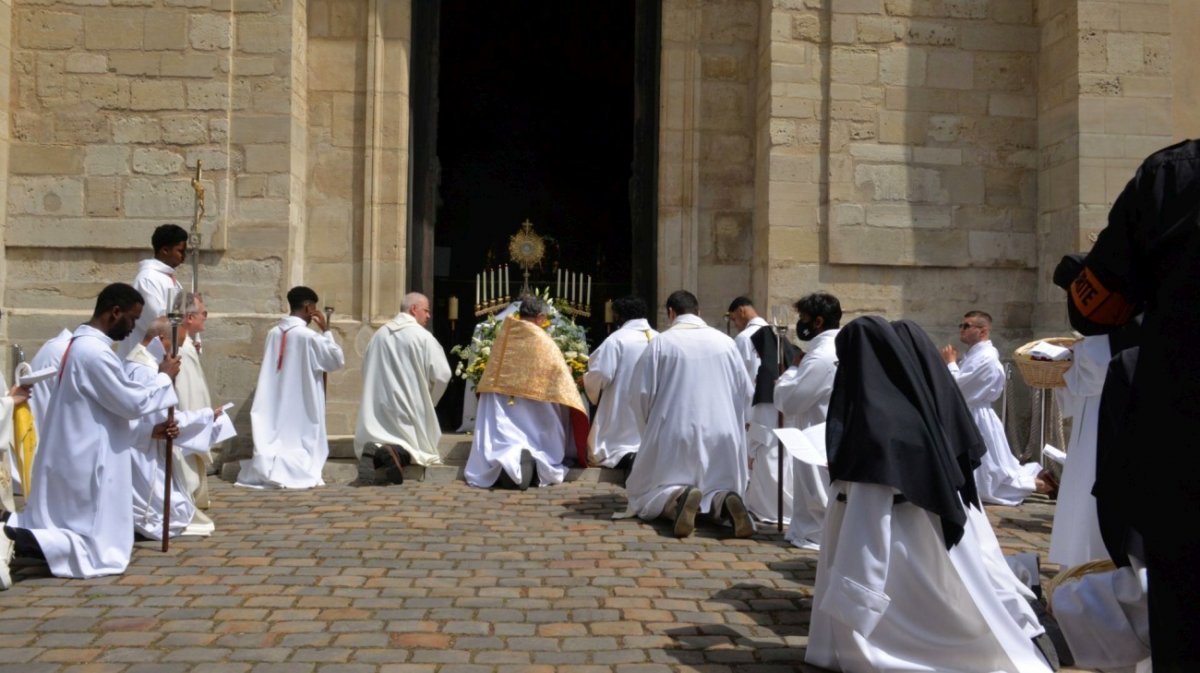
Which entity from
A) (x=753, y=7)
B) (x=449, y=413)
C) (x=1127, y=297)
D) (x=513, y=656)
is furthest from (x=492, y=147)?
(x=1127, y=297)

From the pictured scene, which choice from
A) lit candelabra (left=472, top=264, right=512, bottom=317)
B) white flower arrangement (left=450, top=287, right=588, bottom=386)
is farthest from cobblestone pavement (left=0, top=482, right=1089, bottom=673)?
lit candelabra (left=472, top=264, right=512, bottom=317)

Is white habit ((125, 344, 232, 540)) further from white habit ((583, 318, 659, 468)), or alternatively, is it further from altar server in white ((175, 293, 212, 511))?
white habit ((583, 318, 659, 468))

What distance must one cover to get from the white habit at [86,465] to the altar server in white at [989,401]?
6.23m

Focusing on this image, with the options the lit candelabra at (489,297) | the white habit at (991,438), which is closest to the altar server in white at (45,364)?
the lit candelabra at (489,297)

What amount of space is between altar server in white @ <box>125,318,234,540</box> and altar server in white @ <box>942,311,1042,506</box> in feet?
19.2

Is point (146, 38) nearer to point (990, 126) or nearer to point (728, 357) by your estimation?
point (728, 357)

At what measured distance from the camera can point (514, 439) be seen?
941 cm

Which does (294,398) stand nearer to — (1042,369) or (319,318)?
(319,318)

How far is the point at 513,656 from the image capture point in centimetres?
450

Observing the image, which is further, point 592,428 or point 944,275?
point 944,275

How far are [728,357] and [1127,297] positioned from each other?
525 centimetres

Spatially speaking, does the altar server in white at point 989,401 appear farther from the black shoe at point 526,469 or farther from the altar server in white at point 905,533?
the altar server in white at point 905,533

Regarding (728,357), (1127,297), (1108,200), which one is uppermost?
(1108,200)

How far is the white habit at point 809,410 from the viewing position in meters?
6.57
